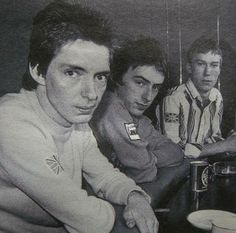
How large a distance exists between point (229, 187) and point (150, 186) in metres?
0.21

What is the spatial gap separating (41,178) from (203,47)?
0.55m

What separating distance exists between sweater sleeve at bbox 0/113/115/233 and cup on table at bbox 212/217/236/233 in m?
0.23

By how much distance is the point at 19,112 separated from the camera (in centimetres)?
75

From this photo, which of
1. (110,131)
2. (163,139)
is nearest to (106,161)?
(110,131)

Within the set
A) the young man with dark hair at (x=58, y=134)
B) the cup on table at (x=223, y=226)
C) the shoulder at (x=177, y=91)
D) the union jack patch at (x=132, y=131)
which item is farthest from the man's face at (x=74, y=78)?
the cup on table at (x=223, y=226)

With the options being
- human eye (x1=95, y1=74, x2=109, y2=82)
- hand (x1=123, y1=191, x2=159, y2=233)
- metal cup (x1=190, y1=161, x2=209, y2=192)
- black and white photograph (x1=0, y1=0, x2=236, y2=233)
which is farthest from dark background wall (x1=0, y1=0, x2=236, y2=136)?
hand (x1=123, y1=191, x2=159, y2=233)

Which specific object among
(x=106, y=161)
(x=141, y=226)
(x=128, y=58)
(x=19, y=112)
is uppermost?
(x=128, y=58)

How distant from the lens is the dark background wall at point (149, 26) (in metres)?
0.78

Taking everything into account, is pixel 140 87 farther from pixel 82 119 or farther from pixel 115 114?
pixel 82 119

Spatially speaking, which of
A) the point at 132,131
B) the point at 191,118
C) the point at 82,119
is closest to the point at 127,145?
the point at 132,131

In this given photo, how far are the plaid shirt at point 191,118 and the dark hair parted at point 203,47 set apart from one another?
8cm

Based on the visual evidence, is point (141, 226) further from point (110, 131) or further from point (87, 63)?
point (87, 63)

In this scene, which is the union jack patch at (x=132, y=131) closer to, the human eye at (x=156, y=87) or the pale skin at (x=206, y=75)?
the human eye at (x=156, y=87)

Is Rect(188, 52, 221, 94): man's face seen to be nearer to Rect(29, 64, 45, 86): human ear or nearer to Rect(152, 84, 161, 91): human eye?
Rect(152, 84, 161, 91): human eye
